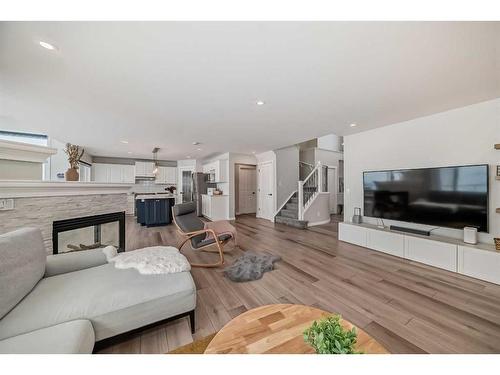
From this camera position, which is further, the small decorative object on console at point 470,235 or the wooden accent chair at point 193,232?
the wooden accent chair at point 193,232

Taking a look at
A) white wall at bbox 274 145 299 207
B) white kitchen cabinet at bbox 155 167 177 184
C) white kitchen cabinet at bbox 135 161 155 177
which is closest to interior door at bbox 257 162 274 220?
white wall at bbox 274 145 299 207

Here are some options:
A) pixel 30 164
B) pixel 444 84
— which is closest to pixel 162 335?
pixel 30 164

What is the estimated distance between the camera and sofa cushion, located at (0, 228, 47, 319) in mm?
1099

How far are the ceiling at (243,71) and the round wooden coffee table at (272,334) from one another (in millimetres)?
1972

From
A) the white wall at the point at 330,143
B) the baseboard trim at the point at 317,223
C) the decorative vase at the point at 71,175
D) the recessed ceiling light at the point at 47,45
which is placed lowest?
the baseboard trim at the point at 317,223

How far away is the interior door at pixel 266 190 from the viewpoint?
642 centimetres

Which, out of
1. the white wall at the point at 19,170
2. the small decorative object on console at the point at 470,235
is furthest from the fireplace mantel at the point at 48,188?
the small decorative object on console at the point at 470,235

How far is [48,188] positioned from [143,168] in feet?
20.7

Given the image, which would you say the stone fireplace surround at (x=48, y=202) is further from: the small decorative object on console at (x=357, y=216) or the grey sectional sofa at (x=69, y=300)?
the small decorative object on console at (x=357, y=216)

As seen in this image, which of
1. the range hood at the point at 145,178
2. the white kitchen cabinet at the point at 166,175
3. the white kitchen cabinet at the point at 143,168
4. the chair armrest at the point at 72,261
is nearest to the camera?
the chair armrest at the point at 72,261

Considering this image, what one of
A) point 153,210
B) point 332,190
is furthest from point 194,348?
point 332,190

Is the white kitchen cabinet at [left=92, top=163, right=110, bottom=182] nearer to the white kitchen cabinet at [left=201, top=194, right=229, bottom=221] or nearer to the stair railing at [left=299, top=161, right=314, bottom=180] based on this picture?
the white kitchen cabinet at [left=201, top=194, right=229, bottom=221]

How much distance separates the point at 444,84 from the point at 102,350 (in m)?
4.07

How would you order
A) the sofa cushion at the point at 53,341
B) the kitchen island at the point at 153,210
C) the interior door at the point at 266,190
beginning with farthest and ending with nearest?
the interior door at the point at 266,190
the kitchen island at the point at 153,210
the sofa cushion at the point at 53,341
